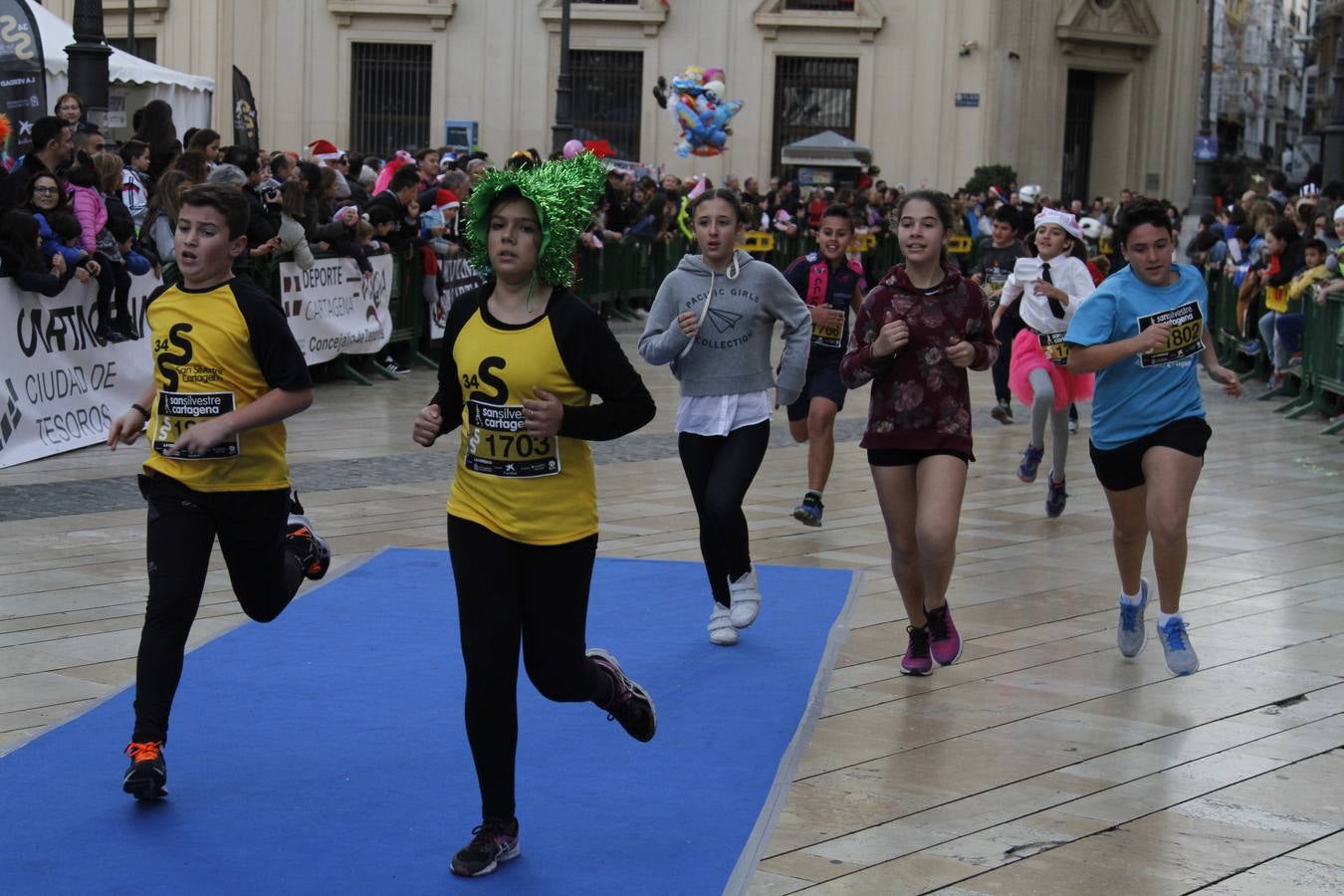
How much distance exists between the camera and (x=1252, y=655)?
24.2 ft

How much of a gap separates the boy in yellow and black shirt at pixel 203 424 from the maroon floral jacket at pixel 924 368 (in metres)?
2.21

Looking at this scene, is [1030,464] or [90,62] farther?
[90,62]

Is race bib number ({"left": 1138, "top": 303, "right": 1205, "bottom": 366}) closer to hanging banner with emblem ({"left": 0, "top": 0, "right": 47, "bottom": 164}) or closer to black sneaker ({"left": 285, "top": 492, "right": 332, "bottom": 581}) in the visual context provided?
black sneaker ({"left": 285, "top": 492, "right": 332, "bottom": 581})

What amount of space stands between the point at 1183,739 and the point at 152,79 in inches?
735

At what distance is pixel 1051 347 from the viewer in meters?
11.3

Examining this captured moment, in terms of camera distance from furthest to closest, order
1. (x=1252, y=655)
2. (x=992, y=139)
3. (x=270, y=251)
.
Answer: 1. (x=992, y=139)
2. (x=270, y=251)
3. (x=1252, y=655)

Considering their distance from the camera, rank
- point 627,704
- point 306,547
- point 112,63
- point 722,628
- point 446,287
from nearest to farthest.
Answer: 1. point 627,704
2. point 306,547
3. point 722,628
4. point 446,287
5. point 112,63

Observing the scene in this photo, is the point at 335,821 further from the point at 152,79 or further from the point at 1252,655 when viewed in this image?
the point at 152,79

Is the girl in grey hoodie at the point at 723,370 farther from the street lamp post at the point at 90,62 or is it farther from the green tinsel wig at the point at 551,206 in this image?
the street lamp post at the point at 90,62

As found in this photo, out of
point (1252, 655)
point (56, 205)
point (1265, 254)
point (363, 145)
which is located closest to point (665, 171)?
point (363, 145)

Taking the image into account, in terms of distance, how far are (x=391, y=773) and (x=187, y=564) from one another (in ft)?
2.89

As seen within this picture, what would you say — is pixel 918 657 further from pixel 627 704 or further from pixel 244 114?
pixel 244 114

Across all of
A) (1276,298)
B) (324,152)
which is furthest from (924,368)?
(324,152)

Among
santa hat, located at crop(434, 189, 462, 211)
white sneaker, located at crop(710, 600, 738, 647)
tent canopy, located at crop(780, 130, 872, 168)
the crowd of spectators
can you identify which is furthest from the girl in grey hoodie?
tent canopy, located at crop(780, 130, 872, 168)
